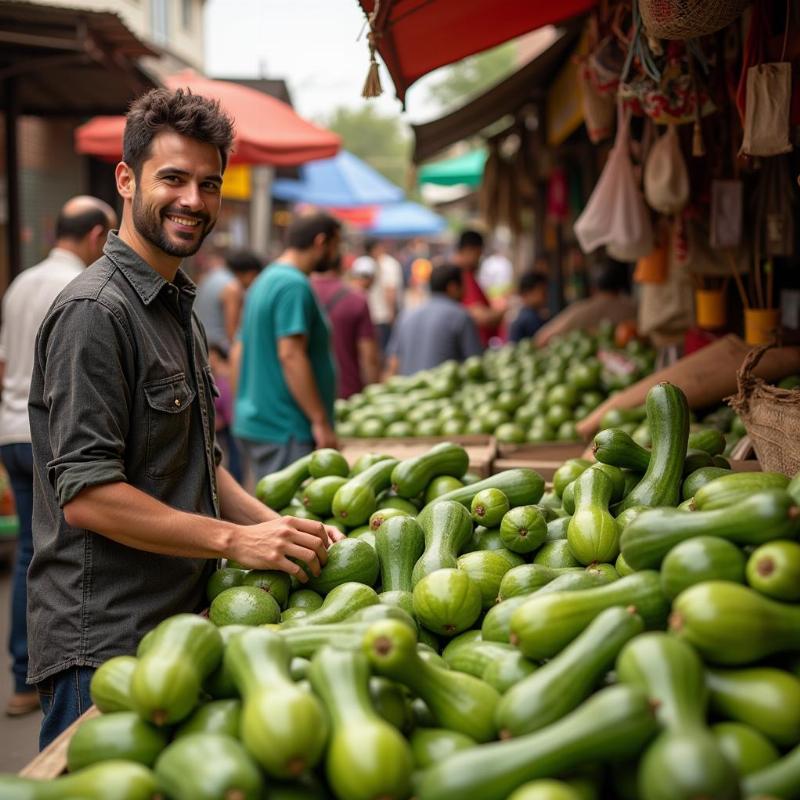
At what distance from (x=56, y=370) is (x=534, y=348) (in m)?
6.56

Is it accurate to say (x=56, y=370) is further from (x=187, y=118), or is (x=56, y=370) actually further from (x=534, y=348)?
(x=534, y=348)

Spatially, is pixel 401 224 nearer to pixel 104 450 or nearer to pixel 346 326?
pixel 346 326

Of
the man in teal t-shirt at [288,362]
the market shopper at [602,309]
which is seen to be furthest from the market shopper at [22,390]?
the market shopper at [602,309]

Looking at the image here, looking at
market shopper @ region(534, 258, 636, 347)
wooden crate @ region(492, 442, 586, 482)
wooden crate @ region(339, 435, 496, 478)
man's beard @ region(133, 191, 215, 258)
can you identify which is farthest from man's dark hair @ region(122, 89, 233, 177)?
market shopper @ region(534, 258, 636, 347)

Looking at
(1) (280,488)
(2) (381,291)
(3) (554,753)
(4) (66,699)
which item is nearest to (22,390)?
(1) (280,488)

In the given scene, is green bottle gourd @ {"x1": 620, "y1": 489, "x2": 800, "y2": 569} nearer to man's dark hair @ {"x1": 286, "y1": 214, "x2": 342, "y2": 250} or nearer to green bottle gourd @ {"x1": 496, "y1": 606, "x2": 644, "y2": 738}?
green bottle gourd @ {"x1": 496, "y1": 606, "x2": 644, "y2": 738}

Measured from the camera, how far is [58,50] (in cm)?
756

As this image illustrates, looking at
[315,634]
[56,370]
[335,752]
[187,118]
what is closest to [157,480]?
[56,370]

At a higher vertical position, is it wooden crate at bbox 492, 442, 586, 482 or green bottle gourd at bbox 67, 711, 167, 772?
green bottle gourd at bbox 67, 711, 167, 772

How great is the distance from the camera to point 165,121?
9.06ft

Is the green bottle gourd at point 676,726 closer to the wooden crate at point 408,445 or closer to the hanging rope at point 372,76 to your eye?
the hanging rope at point 372,76

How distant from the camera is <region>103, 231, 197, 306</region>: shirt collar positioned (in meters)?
2.72

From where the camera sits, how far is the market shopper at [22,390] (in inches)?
209

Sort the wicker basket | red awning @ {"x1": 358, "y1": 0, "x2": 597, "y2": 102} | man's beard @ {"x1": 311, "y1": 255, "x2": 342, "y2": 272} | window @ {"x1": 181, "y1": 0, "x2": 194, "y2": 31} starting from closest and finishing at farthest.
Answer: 1. the wicker basket
2. red awning @ {"x1": 358, "y1": 0, "x2": 597, "y2": 102}
3. man's beard @ {"x1": 311, "y1": 255, "x2": 342, "y2": 272}
4. window @ {"x1": 181, "y1": 0, "x2": 194, "y2": 31}
